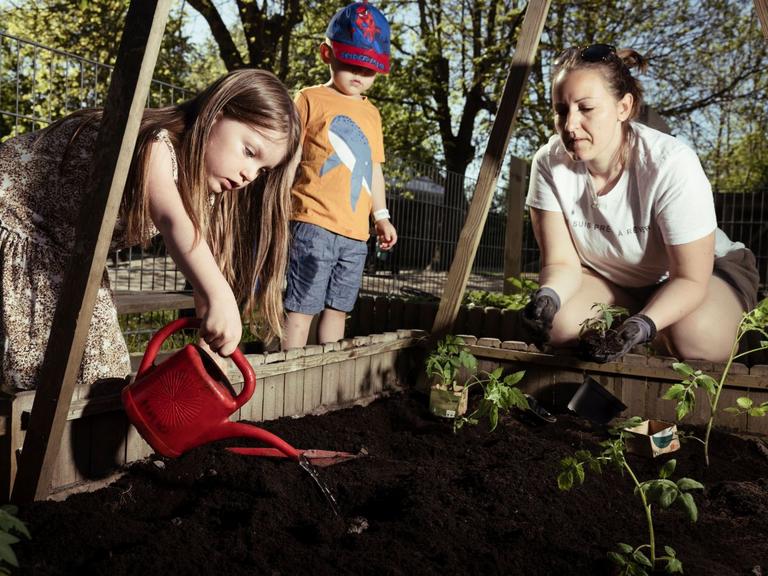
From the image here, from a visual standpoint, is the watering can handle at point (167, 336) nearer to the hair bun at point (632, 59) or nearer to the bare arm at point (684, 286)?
the bare arm at point (684, 286)

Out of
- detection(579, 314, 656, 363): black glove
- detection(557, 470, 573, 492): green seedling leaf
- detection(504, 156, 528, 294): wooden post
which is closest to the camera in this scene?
detection(557, 470, 573, 492): green seedling leaf

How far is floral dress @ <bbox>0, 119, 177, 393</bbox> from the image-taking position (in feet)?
6.45

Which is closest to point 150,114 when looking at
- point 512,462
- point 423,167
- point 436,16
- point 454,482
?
point 454,482

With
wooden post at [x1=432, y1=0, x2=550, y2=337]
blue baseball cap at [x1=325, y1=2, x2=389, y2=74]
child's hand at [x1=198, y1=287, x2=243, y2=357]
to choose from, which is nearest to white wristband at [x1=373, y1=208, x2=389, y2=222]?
wooden post at [x1=432, y1=0, x2=550, y2=337]

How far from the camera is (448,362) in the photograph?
108 inches

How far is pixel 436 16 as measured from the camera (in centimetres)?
1120

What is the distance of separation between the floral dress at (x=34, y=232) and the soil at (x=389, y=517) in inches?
17.9

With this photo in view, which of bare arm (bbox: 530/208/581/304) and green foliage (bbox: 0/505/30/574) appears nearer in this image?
green foliage (bbox: 0/505/30/574)

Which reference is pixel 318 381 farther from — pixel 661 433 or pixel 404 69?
pixel 404 69

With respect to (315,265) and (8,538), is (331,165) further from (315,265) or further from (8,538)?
(8,538)

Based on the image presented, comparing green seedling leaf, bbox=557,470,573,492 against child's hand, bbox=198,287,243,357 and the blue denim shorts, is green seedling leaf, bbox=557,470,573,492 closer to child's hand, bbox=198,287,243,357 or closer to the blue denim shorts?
child's hand, bbox=198,287,243,357

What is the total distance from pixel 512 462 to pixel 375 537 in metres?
0.70

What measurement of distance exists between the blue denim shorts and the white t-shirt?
77 cm

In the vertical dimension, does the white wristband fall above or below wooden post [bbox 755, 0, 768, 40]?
below
